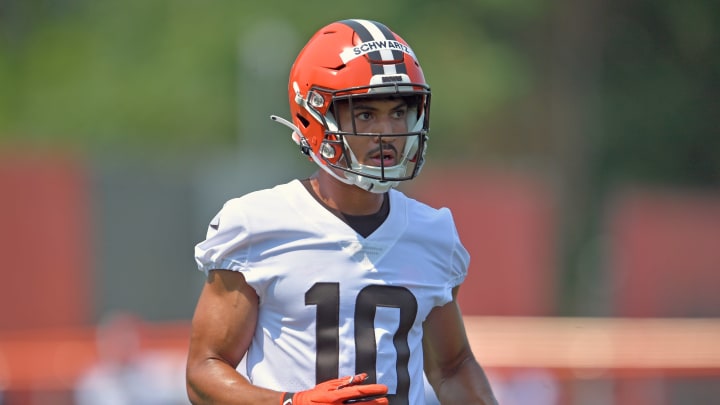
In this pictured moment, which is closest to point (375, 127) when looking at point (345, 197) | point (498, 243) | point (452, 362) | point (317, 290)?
point (345, 197)

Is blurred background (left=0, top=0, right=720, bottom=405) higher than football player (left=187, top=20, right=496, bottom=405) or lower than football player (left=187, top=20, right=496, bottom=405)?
lower

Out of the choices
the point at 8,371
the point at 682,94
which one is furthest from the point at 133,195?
the point at 682,94

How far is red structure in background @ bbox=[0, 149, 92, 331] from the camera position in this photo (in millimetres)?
16594

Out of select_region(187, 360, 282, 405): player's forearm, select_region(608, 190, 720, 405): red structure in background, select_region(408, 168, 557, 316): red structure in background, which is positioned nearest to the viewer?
select_region(187, 360, 282, 405): player's forearm

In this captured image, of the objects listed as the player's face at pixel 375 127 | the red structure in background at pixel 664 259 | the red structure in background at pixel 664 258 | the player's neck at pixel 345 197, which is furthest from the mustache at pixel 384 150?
the red structure in background at pixel 664 259

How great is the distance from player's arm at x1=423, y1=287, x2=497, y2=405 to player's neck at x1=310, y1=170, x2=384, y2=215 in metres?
0.41

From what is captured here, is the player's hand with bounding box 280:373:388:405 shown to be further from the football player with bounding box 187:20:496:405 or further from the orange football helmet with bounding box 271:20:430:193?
the orange football helmet with bounding box 271:20:430:193

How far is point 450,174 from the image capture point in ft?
62.3

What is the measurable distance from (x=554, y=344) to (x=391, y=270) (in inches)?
266

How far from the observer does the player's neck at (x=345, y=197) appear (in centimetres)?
394

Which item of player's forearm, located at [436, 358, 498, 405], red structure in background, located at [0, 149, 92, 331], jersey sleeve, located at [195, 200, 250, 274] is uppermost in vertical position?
jersey sleeve, located at [195, 200, 250, 274]

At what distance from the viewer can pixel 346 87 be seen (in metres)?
3.82

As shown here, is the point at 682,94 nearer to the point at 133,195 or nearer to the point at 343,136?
the point at 133,195

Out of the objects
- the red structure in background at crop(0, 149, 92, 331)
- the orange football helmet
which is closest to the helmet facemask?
the orange football helmet
